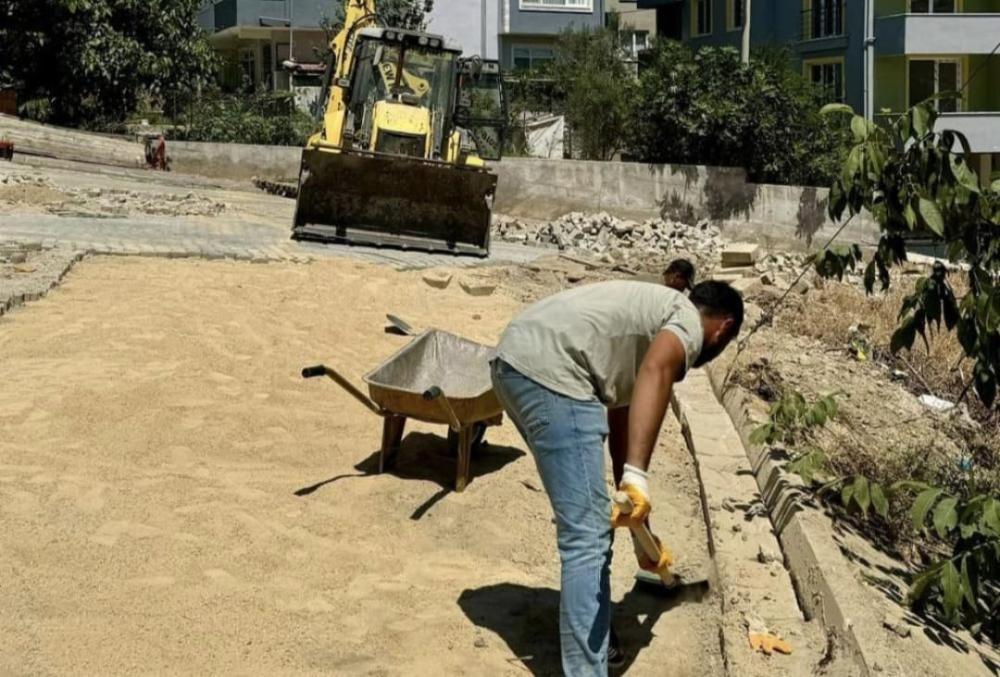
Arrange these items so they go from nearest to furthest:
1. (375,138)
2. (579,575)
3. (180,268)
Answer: (579,575)
(180,268)
(375,138)

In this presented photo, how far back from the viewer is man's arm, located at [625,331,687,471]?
411 cm

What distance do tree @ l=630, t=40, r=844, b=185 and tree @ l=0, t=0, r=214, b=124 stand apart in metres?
12.0

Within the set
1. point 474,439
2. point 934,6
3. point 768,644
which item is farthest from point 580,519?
point 934,6

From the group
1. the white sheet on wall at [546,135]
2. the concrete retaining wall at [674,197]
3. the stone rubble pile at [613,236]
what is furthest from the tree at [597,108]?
the stone rubble pile at [613,236]

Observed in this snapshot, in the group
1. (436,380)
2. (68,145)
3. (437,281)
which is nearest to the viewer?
(436,380)

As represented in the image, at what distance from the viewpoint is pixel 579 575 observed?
4238mm

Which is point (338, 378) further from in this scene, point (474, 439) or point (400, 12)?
point (400, 12)

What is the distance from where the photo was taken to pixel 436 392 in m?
5.71

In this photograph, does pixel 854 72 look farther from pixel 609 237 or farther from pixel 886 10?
pixel 609 237

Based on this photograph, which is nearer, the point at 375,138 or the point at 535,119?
the point at 375,138

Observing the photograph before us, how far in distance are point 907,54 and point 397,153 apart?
20.4m

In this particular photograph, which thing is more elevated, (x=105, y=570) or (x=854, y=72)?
(x=854, y=72)

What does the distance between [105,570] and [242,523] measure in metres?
0.78

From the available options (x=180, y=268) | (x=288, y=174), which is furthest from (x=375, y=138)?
(x=288, y=174)
